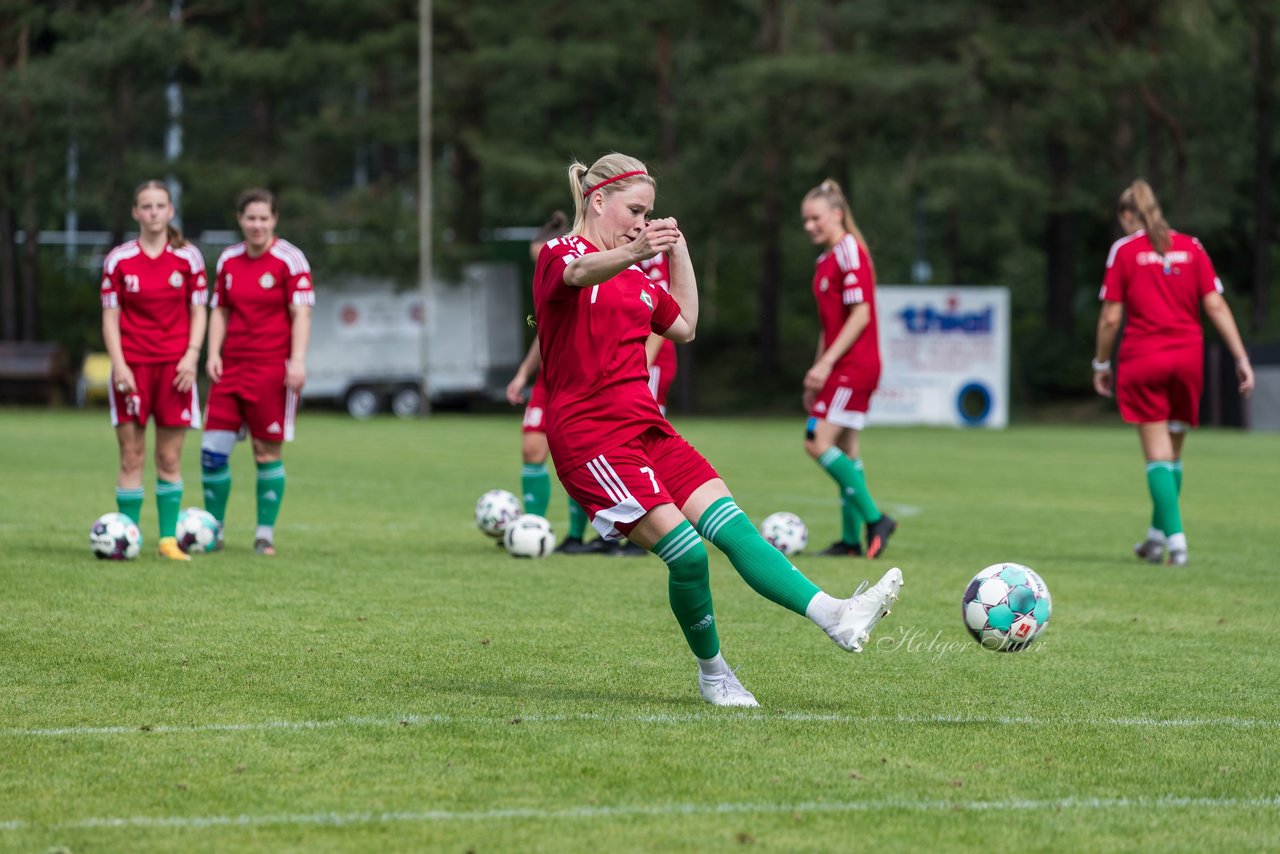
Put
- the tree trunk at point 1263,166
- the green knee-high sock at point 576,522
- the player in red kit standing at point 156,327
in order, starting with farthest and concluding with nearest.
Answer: the tree trunk at point 1263,166 < the green knee-high sock at point 576,522 < the player in red kit standing at point 156,327

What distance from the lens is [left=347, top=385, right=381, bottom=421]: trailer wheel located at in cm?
3872

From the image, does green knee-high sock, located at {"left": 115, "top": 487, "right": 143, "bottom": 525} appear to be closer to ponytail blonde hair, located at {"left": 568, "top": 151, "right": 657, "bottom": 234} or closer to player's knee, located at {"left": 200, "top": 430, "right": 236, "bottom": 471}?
player's knee, located at {"left": 200, "top": 430, "right": 236, "bottom": 471}

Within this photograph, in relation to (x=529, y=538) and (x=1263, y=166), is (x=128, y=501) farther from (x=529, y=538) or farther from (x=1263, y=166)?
(x=1263, y=166)

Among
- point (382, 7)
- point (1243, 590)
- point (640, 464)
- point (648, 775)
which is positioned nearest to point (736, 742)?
point (648, 775)

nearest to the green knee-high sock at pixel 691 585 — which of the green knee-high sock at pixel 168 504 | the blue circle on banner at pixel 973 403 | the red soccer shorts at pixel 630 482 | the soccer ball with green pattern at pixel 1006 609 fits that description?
the red soccer shorts at pixel 630 482

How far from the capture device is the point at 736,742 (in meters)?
5.04

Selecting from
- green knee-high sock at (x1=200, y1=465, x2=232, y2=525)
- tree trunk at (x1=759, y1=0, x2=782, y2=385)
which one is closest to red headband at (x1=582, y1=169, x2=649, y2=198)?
green knee-high sock at (x1=200, y1=465, x2=232, y2=525)

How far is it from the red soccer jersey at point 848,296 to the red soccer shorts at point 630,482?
4.68 m

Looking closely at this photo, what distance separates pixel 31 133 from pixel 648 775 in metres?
38.4

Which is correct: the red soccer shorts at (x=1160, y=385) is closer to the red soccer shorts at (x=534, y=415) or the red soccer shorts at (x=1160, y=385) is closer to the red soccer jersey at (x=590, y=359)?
the red soccer shorts at (x=534, y=415)

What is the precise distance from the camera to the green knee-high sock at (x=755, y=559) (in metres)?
5.52

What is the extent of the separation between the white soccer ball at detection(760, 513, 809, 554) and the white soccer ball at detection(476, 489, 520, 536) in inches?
63.0

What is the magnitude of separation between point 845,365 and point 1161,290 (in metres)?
1.95

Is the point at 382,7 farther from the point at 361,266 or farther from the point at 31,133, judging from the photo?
the point at 31,133
